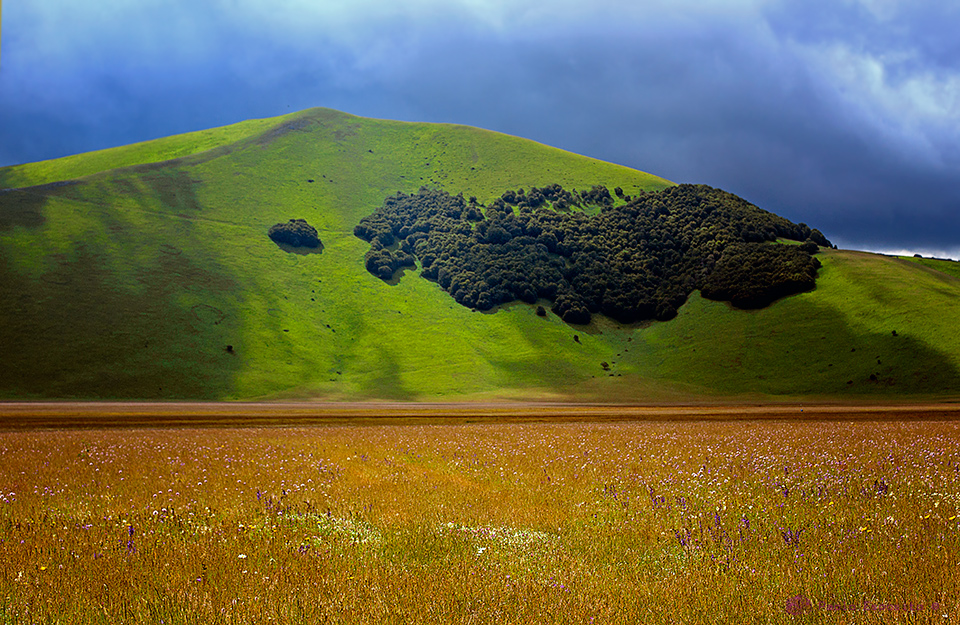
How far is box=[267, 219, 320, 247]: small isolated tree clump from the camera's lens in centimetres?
13275

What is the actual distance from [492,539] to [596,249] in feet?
450

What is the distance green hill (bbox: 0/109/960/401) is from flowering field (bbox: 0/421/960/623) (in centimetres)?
7556

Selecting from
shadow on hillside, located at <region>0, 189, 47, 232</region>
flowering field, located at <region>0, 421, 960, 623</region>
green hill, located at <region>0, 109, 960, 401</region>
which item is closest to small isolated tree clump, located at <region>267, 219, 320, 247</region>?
green hill, located at <region>0, 109, 960, 401</region>

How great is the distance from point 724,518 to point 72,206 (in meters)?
148

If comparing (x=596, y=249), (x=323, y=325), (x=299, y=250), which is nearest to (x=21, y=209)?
(x=299, y=250)

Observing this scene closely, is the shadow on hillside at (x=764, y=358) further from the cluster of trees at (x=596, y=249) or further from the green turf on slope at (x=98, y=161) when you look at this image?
the green turf on slope at (x=98, y=161)

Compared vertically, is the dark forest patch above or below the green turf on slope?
below

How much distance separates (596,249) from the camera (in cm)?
14088

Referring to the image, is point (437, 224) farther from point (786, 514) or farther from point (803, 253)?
point (786, 514)

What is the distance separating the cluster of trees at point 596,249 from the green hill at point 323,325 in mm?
4452

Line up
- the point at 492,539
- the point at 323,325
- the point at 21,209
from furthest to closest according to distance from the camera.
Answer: the point at 21,209, the point at 323,325, the point at 492,539

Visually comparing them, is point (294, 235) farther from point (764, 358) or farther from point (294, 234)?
point (764, 358)

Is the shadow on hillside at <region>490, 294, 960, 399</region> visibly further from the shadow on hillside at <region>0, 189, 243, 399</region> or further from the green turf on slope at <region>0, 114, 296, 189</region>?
the green turf on slope at <region>0, 114, 296, 189</region>

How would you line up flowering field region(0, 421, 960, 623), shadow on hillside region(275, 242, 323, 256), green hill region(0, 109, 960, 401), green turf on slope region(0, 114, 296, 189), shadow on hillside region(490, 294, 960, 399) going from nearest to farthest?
flowering field region(0, 421, 960, 623)
shadow on hillside region(490, 294, 960, 399)
green hill region(0, 109, 960, 401)
shadow on hillside region(275, 242, 323, 256)
green turf on slope region(0, 114, 296, 189)
